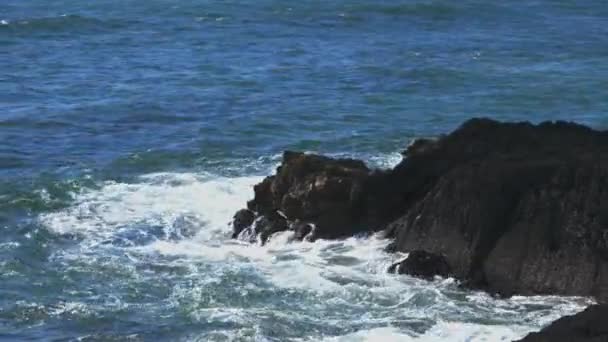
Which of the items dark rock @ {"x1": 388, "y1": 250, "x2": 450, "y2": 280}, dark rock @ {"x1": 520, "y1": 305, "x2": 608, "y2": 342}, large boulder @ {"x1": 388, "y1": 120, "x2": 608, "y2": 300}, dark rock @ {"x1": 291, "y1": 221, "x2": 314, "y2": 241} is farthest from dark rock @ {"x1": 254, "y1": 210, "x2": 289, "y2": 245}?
dark rock @ {"x1": 520, "y1": 305, "x2": 608, "y2": 342}

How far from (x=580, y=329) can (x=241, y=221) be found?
1278 cm

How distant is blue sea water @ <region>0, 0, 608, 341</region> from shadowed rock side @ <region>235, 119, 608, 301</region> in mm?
530

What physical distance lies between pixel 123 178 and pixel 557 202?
1402 centimetres

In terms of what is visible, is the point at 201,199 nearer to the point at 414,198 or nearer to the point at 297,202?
the point at 297,202

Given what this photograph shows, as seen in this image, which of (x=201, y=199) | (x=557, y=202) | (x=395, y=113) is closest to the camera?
(x=557, y=202)

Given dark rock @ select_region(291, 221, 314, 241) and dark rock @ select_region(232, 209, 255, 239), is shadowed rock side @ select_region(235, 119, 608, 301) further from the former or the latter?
dark rock @ select_region(232, 209, 255, 239)

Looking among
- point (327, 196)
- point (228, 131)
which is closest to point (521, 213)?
point (327, 196)

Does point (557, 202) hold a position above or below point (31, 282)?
above

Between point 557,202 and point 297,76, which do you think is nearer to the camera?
point 557,202

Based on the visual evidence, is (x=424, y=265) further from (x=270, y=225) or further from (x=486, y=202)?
(x=270, y=225)

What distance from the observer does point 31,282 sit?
101 feet

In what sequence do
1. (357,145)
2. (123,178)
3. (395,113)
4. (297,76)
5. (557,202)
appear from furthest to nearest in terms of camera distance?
(297,76) < (395,113) < (357,145) < (123,178) < (557,202)

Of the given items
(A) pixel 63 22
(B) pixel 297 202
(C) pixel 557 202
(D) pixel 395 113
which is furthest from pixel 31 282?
(A) pixel 63 22

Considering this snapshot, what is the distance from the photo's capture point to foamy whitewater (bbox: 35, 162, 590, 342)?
2705cm
